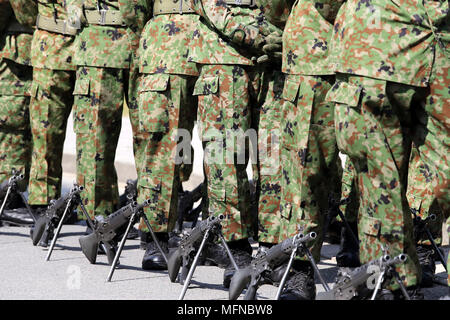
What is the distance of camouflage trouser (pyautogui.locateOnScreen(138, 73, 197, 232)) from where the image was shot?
5.77 m

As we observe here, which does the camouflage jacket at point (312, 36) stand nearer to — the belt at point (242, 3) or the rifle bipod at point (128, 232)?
the belt at point (242, 3)

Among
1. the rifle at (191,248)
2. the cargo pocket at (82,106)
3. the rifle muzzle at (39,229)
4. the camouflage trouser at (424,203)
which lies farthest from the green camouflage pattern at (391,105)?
the rifle muzzle at (39,229)

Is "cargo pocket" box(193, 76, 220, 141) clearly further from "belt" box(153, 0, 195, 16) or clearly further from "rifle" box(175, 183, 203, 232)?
"rifle" box(175, 183, 203, 232)

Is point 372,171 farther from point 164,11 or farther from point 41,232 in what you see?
point 41,232

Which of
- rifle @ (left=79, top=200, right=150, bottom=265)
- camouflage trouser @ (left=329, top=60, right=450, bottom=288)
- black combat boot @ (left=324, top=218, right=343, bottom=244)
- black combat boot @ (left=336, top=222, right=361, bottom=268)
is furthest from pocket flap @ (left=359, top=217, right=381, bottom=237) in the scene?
black combat boot @ (left=324, top=218, right=343, bottom=244)

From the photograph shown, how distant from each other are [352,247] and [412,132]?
191 centimetres

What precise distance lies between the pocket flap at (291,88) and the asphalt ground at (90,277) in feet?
3.70

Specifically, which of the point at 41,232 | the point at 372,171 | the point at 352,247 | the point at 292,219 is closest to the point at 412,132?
the point at 372,171

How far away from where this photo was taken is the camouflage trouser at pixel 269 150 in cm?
537

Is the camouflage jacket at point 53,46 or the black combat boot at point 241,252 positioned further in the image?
the camouflage jacket at point 53,46

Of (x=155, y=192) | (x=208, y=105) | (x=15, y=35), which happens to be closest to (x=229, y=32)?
(x=208, y=105)

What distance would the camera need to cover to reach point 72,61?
7.01m

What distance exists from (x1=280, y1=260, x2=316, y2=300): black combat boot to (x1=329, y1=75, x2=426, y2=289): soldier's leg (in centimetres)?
63

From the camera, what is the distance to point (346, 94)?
4082 mm
